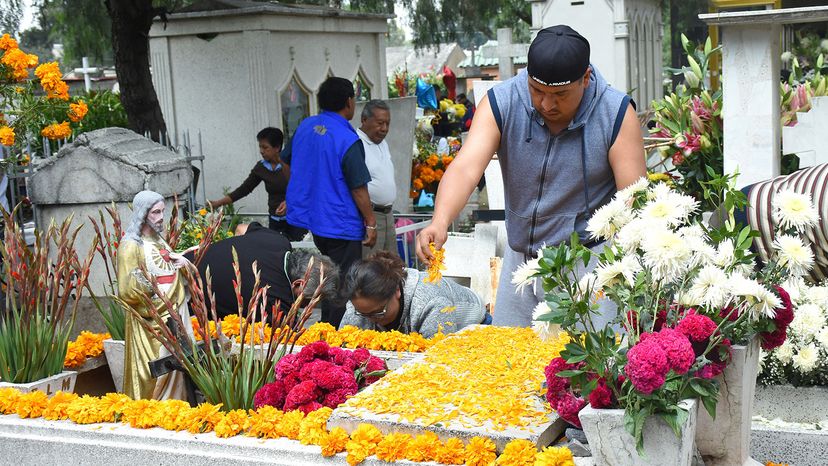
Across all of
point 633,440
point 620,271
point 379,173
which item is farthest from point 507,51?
point 633,440

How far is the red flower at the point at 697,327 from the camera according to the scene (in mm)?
2119

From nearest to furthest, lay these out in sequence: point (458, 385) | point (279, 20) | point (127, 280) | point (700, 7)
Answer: point (458, 385) < point (127, 280) < point (279, 20) < point (700, 7)

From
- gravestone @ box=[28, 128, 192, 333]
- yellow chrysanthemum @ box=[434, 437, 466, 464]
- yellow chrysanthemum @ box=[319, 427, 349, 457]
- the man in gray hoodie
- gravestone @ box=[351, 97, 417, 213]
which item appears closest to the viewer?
yellow chrysanthemum @ box=[434, 437, 466, 464]

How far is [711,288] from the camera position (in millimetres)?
2152

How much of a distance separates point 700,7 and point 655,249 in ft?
43.8


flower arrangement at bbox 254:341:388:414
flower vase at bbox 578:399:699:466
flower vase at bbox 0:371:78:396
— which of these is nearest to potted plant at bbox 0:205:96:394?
flower vase at bbox 0:371:78:396

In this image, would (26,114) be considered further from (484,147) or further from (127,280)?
(484,147)

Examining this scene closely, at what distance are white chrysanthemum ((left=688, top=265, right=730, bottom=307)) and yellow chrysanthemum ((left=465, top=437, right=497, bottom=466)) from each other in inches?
25.9

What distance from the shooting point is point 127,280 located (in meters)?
3.67

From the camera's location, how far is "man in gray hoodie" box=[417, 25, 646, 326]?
3064 millimetres

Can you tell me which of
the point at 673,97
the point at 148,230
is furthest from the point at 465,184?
the point at 673,97

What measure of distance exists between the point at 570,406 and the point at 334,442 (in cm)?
65

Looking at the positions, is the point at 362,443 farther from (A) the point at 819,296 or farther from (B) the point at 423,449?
(A) the point at 819,296

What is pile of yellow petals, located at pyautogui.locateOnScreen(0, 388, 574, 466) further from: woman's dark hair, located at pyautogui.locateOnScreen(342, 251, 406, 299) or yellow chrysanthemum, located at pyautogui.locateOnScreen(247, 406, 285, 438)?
woman's dark hair, located at pyautogui.locateOnScreen(342, 251, 406, 299)
